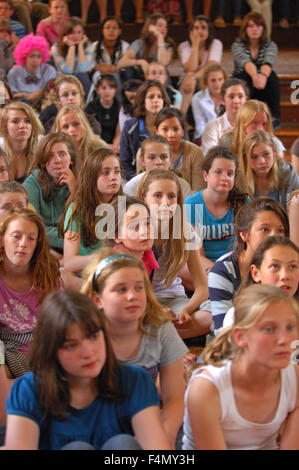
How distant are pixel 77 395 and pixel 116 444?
0.11 metres

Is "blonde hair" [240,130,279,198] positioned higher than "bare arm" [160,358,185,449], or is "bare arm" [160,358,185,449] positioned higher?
"blonde hair" [240,130,279,198]

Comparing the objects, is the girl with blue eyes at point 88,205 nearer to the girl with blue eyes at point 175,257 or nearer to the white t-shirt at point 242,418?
the girl with blue eyes at point 175,257

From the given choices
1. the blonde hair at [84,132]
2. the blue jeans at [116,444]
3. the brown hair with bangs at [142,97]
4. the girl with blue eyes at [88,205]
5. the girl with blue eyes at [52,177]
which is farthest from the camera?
the brown hair with bangs at [142,97]

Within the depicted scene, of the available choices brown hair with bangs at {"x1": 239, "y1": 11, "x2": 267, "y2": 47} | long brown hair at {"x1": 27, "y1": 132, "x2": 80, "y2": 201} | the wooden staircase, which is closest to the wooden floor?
the wooden staircase

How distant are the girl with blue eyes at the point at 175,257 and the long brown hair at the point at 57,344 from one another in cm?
91

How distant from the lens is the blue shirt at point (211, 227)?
2.53 metres

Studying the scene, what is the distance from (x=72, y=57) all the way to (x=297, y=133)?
1520mm

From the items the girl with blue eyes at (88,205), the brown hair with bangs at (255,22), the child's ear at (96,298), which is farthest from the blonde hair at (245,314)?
the brown hair with bangs at (255,22)

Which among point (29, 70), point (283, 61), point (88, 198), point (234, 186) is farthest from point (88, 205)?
point (283, 61)

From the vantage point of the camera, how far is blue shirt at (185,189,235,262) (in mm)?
2531

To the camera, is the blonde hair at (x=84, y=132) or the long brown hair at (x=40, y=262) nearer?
the long brown hair at (x=40, y=262)

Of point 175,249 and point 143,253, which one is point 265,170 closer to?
point 175,249

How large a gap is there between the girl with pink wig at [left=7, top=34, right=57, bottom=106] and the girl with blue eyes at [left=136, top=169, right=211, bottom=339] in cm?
224

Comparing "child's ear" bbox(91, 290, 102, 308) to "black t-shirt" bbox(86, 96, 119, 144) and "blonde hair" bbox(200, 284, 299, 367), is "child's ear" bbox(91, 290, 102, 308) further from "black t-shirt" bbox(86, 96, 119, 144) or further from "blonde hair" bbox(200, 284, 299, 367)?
"black t-shirt" bbox(86, 96, 119, 144)
